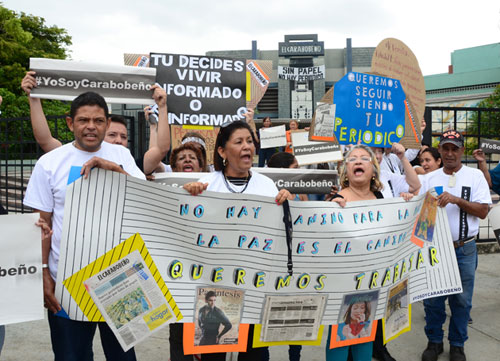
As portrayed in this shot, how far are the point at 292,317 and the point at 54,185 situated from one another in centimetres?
147

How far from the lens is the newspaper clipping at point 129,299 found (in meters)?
2.48

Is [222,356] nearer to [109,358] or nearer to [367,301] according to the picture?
[109,358]

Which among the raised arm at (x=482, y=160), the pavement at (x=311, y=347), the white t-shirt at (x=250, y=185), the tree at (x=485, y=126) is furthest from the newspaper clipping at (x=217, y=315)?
the tree at (x=485, y=126)

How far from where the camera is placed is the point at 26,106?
883 inches

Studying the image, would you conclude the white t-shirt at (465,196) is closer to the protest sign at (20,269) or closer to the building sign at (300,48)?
the protest sign at (20,269)

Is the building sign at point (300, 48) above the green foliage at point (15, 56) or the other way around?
above

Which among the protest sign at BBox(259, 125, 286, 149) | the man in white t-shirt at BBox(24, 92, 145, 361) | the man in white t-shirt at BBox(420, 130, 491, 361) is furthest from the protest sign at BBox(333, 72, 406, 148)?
the protest sign at BBox(259, 125, 286, 149)

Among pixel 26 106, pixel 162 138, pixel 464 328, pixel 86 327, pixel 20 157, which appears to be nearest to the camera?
pixel 86 327

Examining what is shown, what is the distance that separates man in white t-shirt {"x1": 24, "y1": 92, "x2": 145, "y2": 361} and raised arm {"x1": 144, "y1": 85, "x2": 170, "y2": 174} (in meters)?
0.61

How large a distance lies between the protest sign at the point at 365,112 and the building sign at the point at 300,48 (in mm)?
33478

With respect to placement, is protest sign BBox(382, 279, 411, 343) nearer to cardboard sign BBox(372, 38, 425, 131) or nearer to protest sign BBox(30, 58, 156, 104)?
cardboard sign BBox(372, 38, 425, 131)

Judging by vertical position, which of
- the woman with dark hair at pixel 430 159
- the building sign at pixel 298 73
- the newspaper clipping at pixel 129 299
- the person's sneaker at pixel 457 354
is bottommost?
the person's sneaker at pixel 457 354

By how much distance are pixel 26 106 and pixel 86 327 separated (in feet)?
73.1

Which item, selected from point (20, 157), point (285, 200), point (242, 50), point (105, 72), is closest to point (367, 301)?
point (285, 200)
